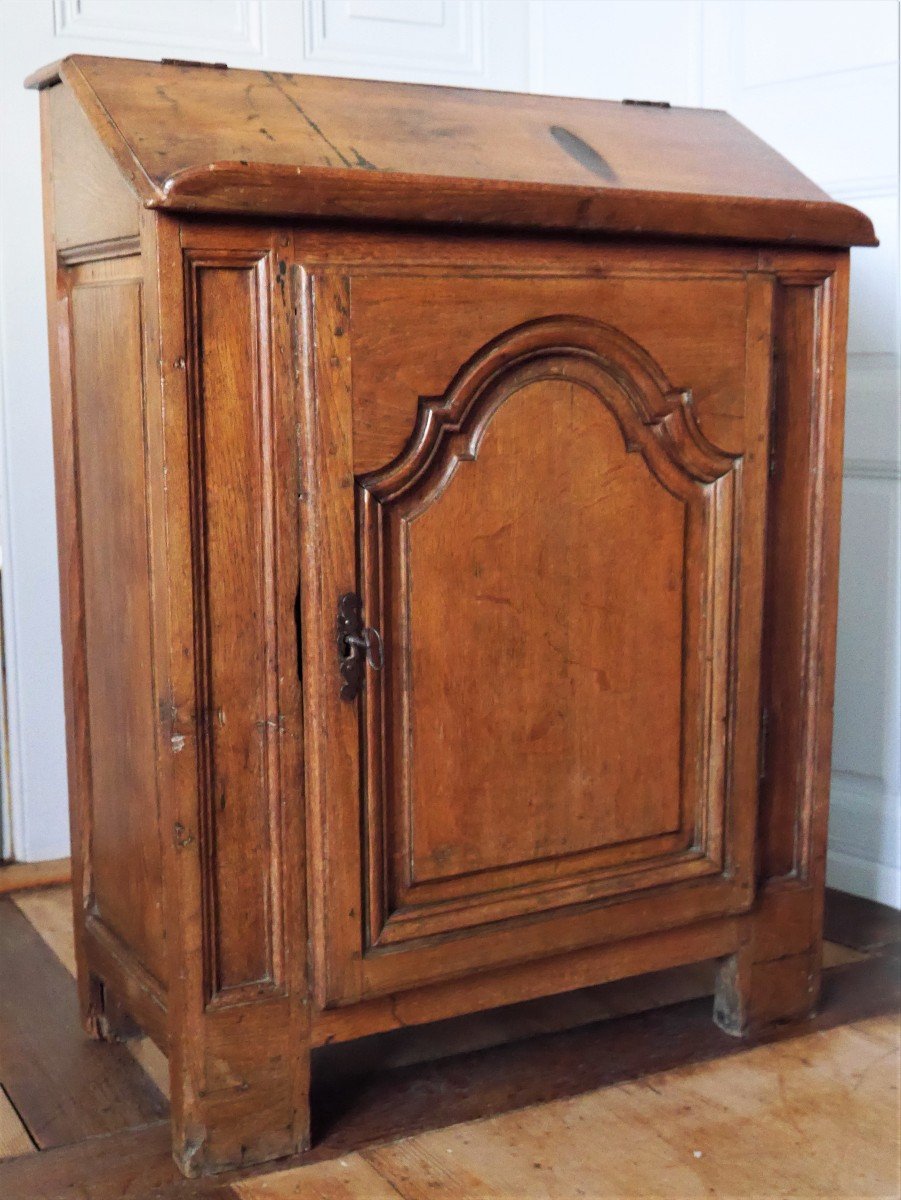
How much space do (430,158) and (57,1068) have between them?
4.34ft

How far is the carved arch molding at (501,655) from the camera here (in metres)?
1.76

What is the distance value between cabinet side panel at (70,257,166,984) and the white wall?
2.80 feet

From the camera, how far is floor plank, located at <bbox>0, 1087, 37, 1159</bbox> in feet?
5.86

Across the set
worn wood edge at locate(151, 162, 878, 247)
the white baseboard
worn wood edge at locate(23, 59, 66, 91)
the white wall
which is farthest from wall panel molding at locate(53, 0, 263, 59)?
the white baseboard

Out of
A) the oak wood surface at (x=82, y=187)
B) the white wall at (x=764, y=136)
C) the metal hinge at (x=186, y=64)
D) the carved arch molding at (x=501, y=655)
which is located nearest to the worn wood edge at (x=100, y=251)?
the oak wood surface at (x=82, y=187)

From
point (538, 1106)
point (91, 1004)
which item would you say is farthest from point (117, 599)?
point (538, 1106)

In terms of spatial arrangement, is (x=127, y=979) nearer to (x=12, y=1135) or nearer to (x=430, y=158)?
(x=12, y=1135)

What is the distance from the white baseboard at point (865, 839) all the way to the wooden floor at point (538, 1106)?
398 millimetres

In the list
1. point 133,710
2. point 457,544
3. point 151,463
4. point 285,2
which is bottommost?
point 133,710

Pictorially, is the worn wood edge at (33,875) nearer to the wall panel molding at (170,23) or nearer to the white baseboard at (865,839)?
the white baseboard at (865,839)

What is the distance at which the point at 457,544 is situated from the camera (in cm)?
180

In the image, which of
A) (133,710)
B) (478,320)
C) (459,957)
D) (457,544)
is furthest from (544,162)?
(459,957)

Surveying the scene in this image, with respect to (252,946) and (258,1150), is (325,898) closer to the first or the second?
(252,946)

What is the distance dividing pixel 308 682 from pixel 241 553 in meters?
0.17
